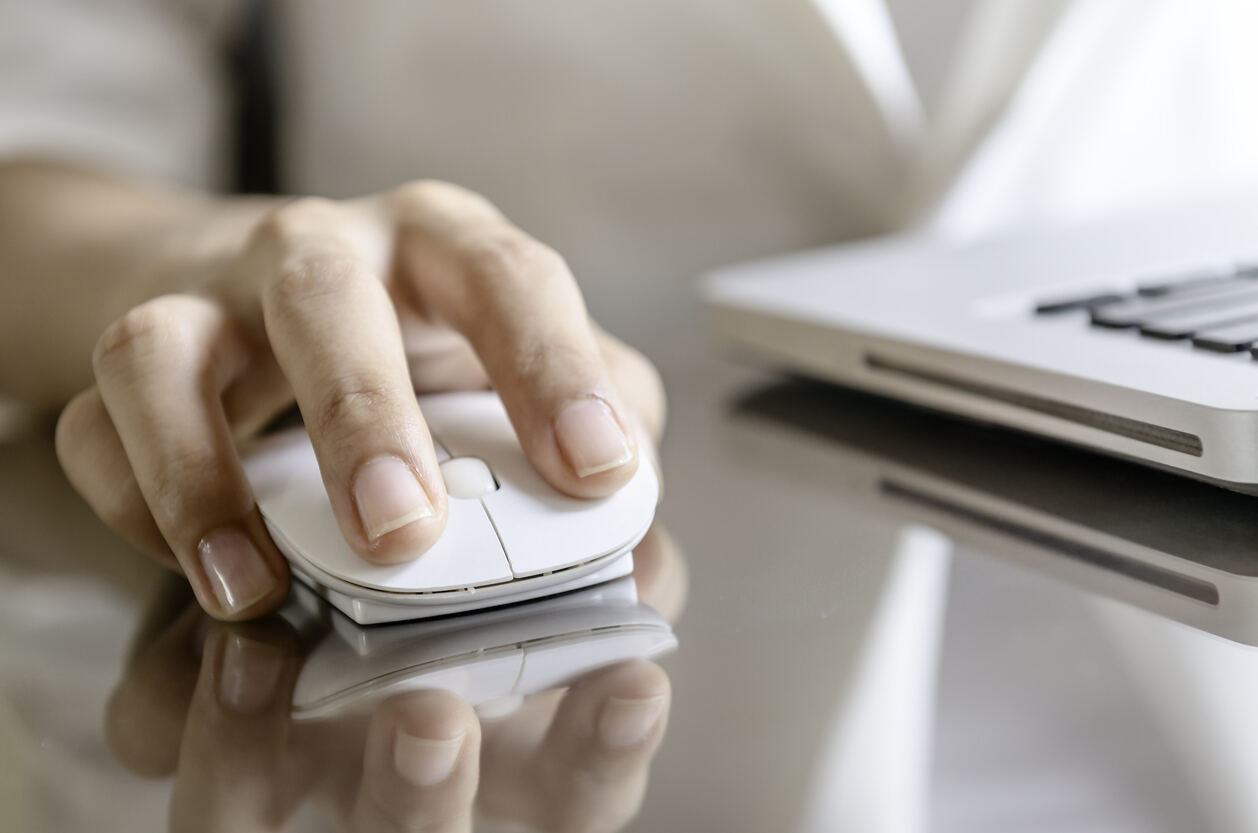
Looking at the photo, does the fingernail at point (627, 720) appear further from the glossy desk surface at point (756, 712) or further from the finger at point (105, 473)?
the finger at point (105, 473)

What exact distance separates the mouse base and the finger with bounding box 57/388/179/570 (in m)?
0.09

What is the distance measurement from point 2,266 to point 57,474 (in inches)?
8.6

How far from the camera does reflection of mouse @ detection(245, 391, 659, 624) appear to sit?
36 cm

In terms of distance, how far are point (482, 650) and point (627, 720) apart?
0.22ft

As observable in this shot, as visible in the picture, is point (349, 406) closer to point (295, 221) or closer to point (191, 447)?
point (191, 447)

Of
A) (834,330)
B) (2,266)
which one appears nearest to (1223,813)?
(834,330)

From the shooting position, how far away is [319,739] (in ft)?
0.98

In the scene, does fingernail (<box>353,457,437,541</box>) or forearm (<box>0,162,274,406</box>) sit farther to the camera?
forearm (<box>0,162,274,406</box>)

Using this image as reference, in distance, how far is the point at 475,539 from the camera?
1.22 feet

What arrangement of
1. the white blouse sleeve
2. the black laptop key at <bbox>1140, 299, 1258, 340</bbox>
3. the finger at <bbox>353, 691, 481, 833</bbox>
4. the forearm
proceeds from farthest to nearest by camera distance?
1. the white blouse sleeve
2. the forearm
3. the black laptop key at <bbox>1140, 299, 1258, 340</bbox>
4. the finger at <bbox>353, 691, 481, 833</bbox>

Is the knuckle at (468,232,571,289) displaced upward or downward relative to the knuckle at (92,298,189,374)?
upward

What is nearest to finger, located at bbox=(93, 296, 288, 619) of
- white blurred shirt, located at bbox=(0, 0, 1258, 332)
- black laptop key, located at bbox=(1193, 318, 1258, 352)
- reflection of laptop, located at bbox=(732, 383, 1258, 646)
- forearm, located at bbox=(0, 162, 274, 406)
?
forearm, located at bbox=(0, 162, 274, 406)

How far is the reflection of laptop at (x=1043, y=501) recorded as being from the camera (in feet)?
1.26

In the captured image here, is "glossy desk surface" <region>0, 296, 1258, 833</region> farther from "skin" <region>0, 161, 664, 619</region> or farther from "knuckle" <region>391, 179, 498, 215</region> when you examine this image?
"knuckle" <region>391, 179, 498, 215</region>
